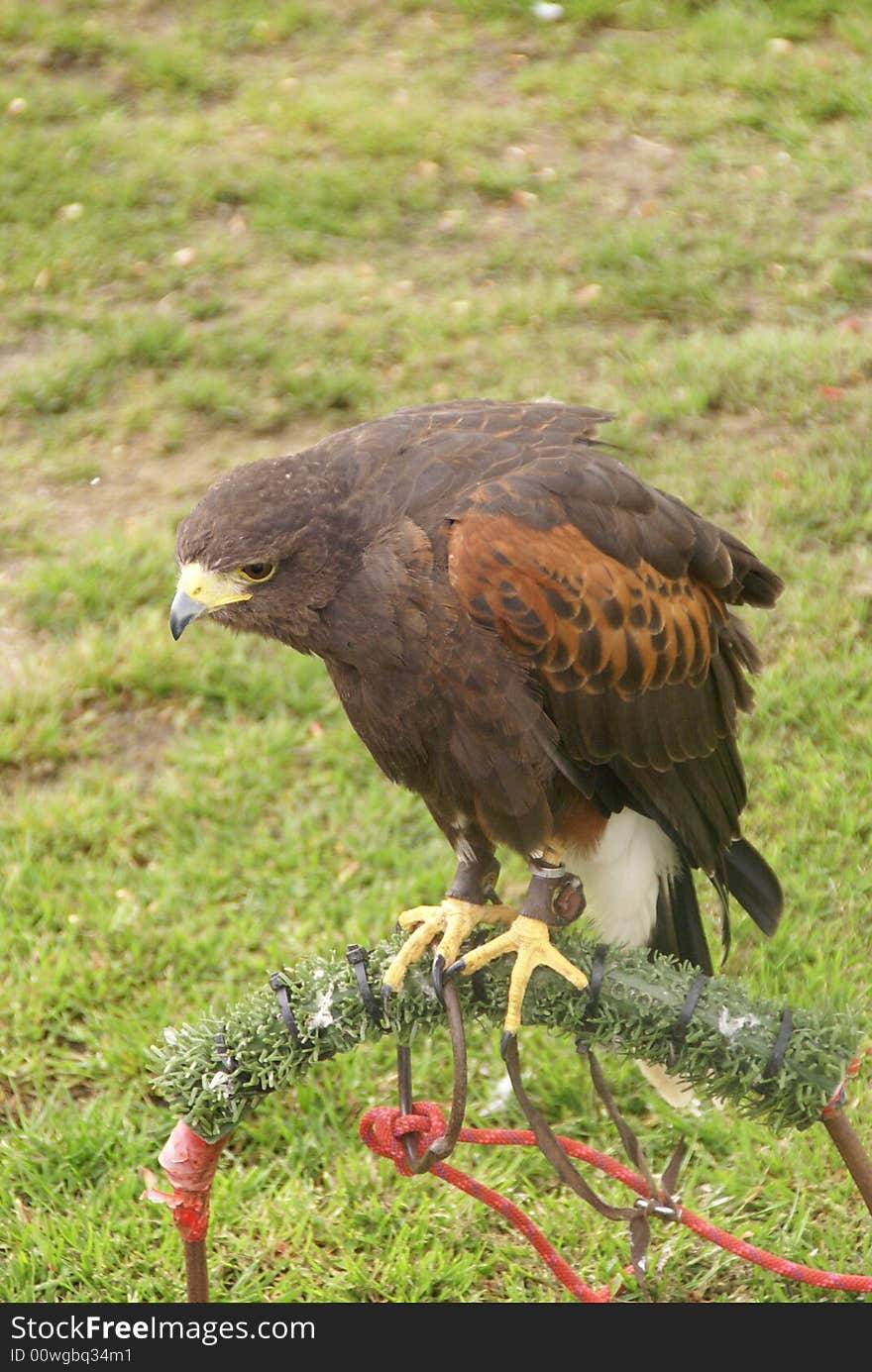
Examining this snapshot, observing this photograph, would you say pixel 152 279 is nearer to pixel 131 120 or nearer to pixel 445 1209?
pixel 131 120

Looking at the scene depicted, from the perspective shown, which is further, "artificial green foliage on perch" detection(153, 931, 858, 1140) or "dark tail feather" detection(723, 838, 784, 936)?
"dark tail feather" detection(723, 838, 784, 936)

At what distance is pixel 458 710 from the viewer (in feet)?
9.14

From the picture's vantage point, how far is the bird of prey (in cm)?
276

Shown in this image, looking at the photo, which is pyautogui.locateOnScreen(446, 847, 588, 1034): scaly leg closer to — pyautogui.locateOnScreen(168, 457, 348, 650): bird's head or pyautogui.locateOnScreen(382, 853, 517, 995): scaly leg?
pyautogui.locateOnScreen(382, 853, 517, 995): scaly leg

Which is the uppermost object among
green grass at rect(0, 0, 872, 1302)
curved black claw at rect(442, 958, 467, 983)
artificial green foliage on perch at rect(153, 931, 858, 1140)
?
artificial green foliage on perch at rect(153, 931, 858, 1140)

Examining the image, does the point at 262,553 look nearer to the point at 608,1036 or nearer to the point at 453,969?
the point at 453,969

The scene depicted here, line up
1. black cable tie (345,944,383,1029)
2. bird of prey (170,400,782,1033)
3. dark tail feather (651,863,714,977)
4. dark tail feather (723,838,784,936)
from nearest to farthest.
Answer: black cable tie (345,944,383,1029) < bird of prey (170,400,782,1033) < dark tail feather (723,838,784,936) < dark tail feather (651,863,714,977)

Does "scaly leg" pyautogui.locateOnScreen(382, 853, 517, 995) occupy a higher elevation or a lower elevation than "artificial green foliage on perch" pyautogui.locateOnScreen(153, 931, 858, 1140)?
lower

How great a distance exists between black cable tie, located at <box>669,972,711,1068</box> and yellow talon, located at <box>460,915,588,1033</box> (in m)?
0.22

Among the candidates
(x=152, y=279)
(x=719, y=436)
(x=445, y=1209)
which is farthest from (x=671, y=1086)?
(x=152, y=279)

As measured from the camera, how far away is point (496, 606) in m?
2.76

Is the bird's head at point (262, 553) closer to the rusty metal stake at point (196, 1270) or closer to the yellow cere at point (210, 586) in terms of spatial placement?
the yellow cere at point (210, 586)

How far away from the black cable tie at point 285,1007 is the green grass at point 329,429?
1.13 meters

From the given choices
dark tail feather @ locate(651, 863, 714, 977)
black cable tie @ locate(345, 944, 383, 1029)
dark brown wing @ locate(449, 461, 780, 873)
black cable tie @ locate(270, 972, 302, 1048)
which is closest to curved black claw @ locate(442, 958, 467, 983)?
black cable tie @ locate(345, 944, 383, 1029)
